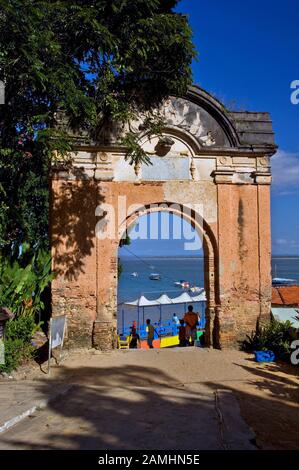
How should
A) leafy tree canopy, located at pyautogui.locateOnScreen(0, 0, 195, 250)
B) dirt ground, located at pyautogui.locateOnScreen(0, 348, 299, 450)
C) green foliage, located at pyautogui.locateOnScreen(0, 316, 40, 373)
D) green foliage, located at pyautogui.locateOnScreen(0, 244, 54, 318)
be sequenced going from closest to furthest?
1. dirt ground, located at pyautogui.locateOnScreen(0, 348, 299, 450)
2. leafy tree canopy, located at pyautogui.locateOnScreen(0, 0, 195, 250)
3. green foliage, located at pyautogui.locateOnScreen(0, 316, 40, 373)
4. green foliage, located at pyautogui.locateOnScreen(0, 244, 54, 318)

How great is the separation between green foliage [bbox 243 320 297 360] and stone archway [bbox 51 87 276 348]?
0.27 metres

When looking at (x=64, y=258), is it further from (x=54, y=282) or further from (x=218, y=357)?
(x=218, y=357)

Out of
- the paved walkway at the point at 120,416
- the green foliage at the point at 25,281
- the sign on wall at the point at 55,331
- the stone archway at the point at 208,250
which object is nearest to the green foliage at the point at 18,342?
the green foliage at the point at 25,281

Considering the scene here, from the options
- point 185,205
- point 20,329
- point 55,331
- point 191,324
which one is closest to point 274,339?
point 191,324

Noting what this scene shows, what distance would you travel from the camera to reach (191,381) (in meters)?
8.27

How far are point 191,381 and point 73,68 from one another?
21.2ft

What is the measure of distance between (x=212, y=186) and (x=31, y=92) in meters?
4.80

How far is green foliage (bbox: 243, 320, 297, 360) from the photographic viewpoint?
9898mm

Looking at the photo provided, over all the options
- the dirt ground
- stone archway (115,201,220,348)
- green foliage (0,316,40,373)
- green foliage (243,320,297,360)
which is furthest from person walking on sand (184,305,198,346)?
green foliage (0,316,40,373)

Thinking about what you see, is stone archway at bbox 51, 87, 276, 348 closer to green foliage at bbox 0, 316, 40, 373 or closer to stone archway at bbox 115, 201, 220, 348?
stone archway at bbox 115, 201, 220, 348

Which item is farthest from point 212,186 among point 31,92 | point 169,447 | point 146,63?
point 169,447

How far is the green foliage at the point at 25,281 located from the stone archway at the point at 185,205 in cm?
37

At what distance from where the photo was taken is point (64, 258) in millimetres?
10289
